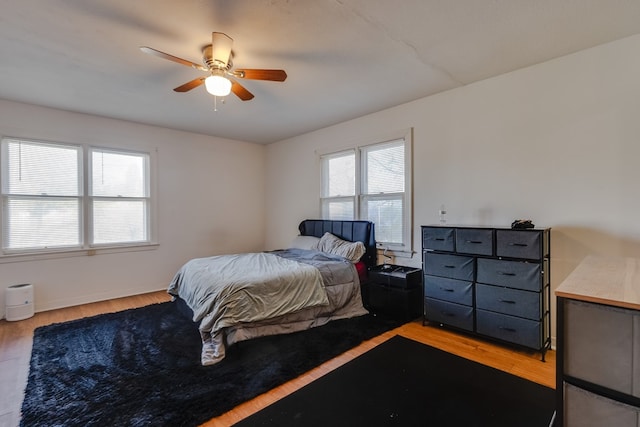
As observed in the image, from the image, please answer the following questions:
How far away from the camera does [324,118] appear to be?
14.6ft

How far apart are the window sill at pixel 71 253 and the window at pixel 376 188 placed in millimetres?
2949

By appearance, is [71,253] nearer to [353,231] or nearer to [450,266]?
[353,231]

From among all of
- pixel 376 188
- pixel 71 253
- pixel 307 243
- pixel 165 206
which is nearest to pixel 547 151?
pixel 376 188

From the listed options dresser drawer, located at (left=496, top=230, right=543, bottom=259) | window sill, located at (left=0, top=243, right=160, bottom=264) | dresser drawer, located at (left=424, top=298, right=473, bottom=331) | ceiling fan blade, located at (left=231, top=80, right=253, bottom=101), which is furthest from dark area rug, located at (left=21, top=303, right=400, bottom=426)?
ceiling fan blade, located at (left=231, top=80, right=253, bottom=101)

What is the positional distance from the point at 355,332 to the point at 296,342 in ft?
2.06

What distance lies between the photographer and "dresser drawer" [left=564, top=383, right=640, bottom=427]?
3.17ft

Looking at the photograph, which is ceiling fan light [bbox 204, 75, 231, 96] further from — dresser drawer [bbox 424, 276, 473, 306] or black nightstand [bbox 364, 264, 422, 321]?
dresser drawer [bbox 424, 276, 473, 306]

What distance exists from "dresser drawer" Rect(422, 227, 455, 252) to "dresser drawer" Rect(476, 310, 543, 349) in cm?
67

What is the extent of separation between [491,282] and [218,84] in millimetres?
2931

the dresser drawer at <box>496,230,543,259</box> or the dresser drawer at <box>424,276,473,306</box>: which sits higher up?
the dresser drawer at <box>496,230,543,259</box>

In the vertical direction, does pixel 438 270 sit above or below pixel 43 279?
above

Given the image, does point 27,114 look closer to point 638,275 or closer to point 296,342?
point 296,342

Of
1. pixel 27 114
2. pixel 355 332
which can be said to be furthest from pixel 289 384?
pixel 27 114

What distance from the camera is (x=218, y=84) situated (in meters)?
2.35
